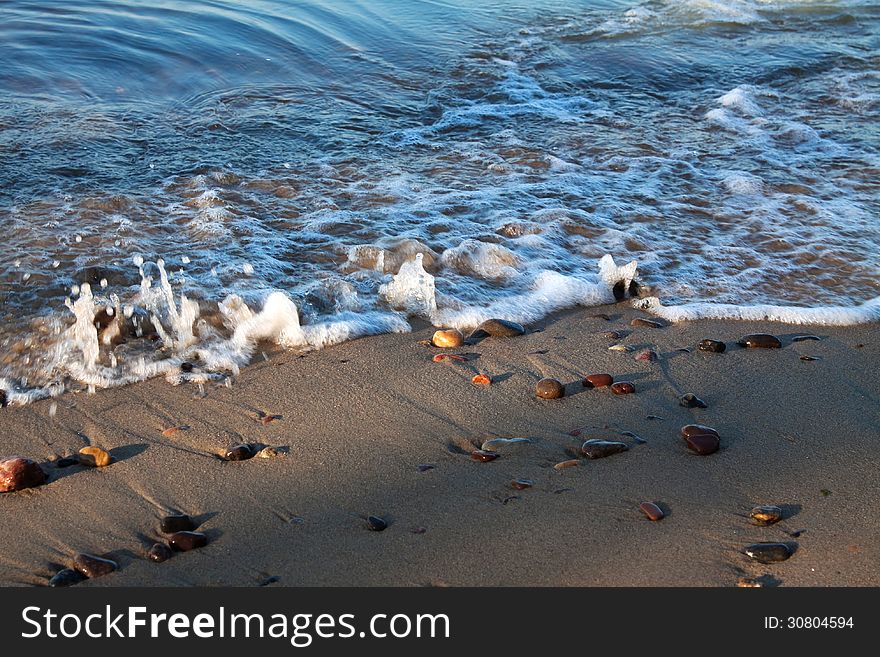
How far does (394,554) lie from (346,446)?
61 centimetres

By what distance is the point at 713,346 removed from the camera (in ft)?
11.2

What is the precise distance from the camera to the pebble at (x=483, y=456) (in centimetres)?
268

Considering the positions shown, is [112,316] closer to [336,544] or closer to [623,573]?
[336,544]

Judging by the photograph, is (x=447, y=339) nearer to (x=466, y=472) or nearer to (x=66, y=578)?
(x=466, y=472)

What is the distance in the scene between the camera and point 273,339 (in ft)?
11.4

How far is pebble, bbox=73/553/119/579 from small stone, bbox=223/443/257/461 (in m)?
0.54

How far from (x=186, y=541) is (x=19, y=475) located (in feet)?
2.04

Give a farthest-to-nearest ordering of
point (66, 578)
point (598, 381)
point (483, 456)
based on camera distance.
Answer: point (598, 381)
point (483, 456)
point (66, 578)

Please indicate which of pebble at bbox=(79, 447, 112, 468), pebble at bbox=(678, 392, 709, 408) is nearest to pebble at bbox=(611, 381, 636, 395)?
pebble at bbox=(678, 392, 709, 408)

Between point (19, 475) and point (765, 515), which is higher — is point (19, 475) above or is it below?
below

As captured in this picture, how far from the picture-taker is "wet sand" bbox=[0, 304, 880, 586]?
A: 221 cm

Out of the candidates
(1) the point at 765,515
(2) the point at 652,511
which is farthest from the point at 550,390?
(1) the point at 765,515

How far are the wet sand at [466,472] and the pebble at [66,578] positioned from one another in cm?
4
